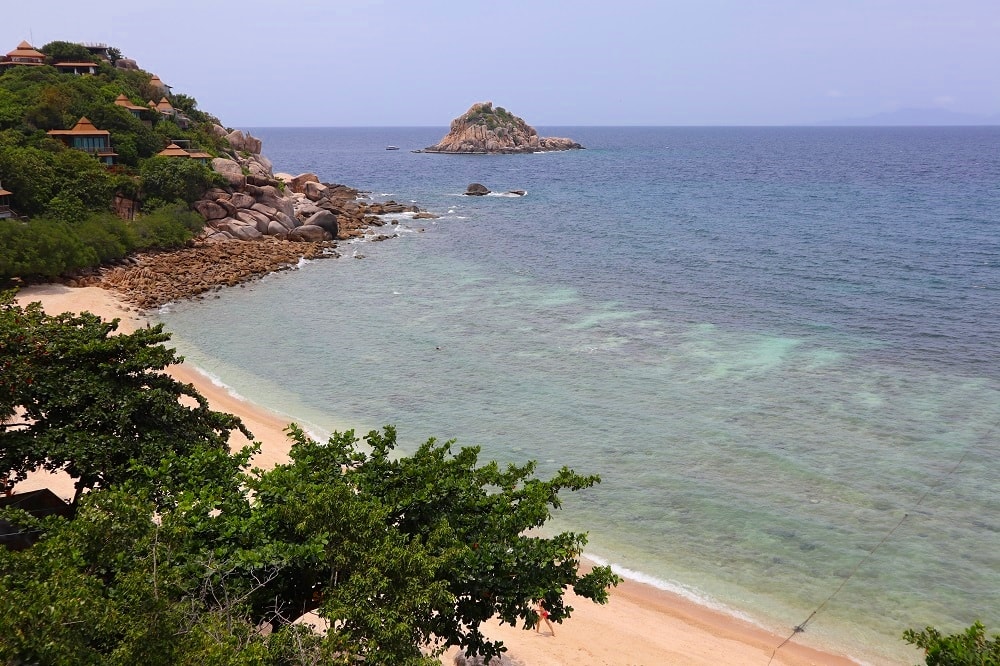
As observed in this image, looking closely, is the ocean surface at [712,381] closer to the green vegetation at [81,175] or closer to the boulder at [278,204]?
the boulder at [278,204]

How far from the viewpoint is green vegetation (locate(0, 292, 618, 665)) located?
7578 millimetres

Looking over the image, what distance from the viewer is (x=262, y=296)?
124ft

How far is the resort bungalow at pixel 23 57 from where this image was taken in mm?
61938

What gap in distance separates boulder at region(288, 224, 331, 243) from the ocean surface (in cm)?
294

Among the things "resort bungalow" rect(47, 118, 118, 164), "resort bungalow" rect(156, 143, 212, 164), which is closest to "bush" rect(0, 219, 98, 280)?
"resort bungalow" rect(47, 118, 118, 164)

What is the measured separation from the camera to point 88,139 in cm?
4847

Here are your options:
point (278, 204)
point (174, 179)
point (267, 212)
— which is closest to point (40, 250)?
point (174, 179)

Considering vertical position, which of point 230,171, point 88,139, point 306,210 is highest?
point 88,139

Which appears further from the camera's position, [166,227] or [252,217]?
[252,217]

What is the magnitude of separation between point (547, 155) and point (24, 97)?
108 metres

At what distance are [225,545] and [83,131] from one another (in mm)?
48012

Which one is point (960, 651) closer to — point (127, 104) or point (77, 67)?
point (127, 104)

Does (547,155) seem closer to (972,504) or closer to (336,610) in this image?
(972,504)

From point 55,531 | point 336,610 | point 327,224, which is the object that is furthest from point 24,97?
point 336,610
